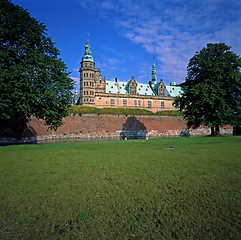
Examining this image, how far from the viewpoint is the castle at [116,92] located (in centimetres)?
5109

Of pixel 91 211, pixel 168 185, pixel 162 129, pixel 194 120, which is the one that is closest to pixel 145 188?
pixel 168 185

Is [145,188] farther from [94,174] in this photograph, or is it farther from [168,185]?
[94,174]

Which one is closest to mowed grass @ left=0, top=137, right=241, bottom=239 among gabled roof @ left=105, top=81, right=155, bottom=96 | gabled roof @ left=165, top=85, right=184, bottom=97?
gabled roof @ left=105, top=81, right=155, bottom=96

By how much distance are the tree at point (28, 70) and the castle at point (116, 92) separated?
34.4 m

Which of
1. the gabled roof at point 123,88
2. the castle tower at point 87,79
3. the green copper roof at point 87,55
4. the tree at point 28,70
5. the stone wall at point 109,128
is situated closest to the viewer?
the tree at point 28,70

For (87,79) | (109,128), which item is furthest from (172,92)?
(109,128)

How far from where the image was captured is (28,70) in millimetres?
13688

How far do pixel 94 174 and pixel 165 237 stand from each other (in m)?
2.92

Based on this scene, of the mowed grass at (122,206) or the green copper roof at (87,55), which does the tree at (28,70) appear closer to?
the mowed grass at (122,206)

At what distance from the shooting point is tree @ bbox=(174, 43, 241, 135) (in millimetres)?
19766

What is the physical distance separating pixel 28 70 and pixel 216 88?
63.5 ft

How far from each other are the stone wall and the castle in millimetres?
15983

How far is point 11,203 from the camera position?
9.73 ft

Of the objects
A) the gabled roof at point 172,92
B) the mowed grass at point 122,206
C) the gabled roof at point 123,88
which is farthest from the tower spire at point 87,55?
the mowed grass at point 122,206
